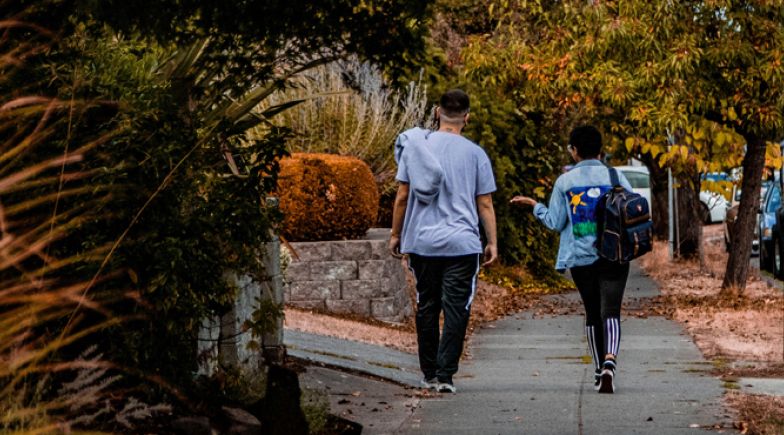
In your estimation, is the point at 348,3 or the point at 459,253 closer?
the point at 348,3

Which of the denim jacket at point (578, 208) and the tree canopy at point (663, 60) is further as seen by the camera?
the tree canopy at point (663, 60)

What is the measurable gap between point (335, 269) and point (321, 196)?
772 millimetres

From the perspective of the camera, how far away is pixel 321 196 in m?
13.6

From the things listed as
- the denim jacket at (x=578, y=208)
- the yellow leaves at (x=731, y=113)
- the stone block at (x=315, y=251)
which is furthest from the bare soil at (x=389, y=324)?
the yellow leaves at (x=731, y=113)

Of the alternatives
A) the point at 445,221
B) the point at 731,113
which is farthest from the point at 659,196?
the point at 445,221

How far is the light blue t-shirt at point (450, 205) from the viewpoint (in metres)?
8.38

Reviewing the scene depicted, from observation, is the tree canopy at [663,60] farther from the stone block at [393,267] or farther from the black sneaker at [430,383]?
the black sneaker at [430,383]

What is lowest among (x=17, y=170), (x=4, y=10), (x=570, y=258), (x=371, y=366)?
(x=371, y=366)

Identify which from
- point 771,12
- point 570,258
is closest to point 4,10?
point 570,258

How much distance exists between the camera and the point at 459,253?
8383mm

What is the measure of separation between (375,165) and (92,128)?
418 inches

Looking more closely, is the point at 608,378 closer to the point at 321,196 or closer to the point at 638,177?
the point at 321,196

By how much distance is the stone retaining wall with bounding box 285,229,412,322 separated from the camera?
1336 cm

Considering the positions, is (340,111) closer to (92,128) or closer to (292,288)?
(292,288)
